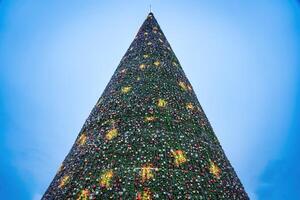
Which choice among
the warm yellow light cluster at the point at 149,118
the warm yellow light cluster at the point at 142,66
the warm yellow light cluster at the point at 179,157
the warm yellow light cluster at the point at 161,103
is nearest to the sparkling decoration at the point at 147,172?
the warm yellow light cluster at the point at 179,157

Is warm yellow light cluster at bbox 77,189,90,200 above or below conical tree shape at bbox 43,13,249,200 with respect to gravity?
below

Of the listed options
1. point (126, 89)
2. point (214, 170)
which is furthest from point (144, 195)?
point (126, 89)

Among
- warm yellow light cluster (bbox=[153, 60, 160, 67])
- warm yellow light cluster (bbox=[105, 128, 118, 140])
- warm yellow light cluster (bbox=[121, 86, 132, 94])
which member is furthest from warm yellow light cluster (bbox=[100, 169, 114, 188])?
warm yellow light cluster (bbox=[153, 60, 160, 67])

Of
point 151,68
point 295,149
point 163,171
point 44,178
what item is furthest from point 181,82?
point 295,149

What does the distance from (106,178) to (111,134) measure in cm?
178

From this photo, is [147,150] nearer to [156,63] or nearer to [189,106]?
[189,106]

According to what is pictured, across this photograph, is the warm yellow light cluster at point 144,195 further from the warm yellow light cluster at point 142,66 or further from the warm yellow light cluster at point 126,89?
the warm yellow light cluster at point 142,66

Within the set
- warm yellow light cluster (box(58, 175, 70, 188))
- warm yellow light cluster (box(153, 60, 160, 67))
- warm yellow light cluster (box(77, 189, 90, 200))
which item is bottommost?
warm yellow light cluster (box(77, 189, 90, 200))

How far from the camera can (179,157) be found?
10.6m

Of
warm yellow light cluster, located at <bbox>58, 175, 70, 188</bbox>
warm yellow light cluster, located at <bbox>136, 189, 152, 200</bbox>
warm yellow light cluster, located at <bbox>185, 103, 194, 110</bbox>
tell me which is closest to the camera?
warm yellow light cluster, located at <bbox>136, 189, 152, 200</bbox>

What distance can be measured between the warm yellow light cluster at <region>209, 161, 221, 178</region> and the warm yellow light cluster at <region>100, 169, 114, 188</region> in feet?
9.66

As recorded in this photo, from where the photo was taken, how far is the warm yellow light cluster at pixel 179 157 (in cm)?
1048

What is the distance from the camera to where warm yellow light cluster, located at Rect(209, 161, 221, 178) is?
10.7 m

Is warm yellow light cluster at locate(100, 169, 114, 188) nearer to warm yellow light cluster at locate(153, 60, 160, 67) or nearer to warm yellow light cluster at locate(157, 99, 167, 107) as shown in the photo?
warm yellow light cluster at locate(157, 99, 167, 107)
